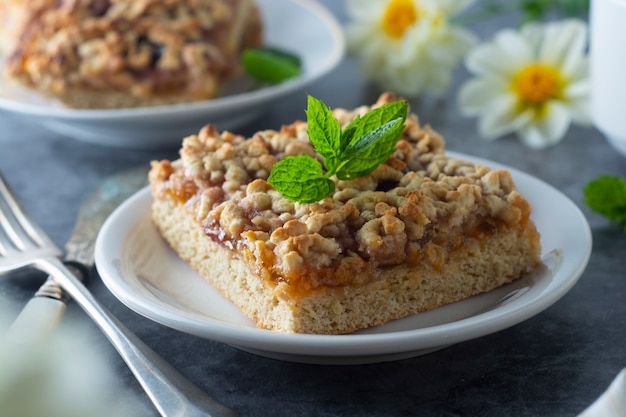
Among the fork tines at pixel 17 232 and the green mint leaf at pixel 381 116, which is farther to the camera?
the fork tines at pixel 17 232

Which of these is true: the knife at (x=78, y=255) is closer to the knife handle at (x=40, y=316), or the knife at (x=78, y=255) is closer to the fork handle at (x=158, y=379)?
the knife handle at (x=40, y=316)

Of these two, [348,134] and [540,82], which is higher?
[348,134]

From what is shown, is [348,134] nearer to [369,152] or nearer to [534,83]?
[369,152]

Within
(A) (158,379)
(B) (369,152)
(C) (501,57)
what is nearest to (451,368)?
(B) (369,152)

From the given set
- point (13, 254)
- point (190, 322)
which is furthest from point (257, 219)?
point (13, 254)

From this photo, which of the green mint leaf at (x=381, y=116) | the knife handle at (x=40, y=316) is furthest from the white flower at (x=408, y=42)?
the knife handle at (x=40, y=316)

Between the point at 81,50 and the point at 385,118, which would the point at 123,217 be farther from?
the point at 81,50
